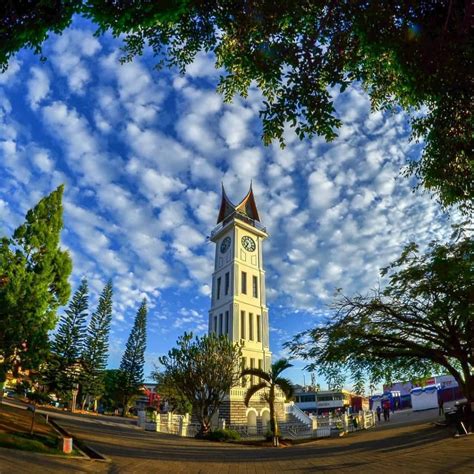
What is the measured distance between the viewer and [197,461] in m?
9.05

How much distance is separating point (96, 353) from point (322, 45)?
136ft

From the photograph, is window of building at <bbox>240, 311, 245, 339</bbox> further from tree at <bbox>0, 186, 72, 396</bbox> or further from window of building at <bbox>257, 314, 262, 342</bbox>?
tree at <bbox>0, 186, 72, 396</bbox>

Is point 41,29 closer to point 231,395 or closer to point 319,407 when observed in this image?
point 231,395

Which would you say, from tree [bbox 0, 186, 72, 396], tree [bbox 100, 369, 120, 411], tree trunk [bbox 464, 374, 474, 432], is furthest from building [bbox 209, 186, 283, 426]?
tree trunk [bbox 464, 374, 474, 432]

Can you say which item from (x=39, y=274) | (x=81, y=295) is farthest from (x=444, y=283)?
(x=81, y=295)

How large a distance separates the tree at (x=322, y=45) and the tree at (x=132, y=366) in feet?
147

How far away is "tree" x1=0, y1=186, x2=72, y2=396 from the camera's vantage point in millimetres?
15477

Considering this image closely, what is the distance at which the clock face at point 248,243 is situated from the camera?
139 feet

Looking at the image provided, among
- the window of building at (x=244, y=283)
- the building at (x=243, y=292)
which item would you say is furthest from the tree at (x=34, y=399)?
the window of building at (x=244, y=283)

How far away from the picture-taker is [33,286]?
17.9 meters

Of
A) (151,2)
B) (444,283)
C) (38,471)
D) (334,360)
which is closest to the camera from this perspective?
(151,2)

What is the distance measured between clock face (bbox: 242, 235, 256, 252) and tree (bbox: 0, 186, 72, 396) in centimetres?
2431

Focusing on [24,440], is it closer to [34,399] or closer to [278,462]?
[34,399]

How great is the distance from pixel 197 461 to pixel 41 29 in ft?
30.9
